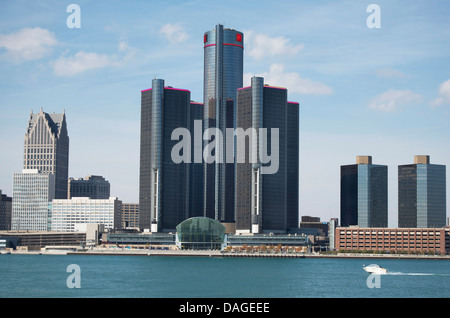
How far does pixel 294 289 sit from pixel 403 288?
16725mm
